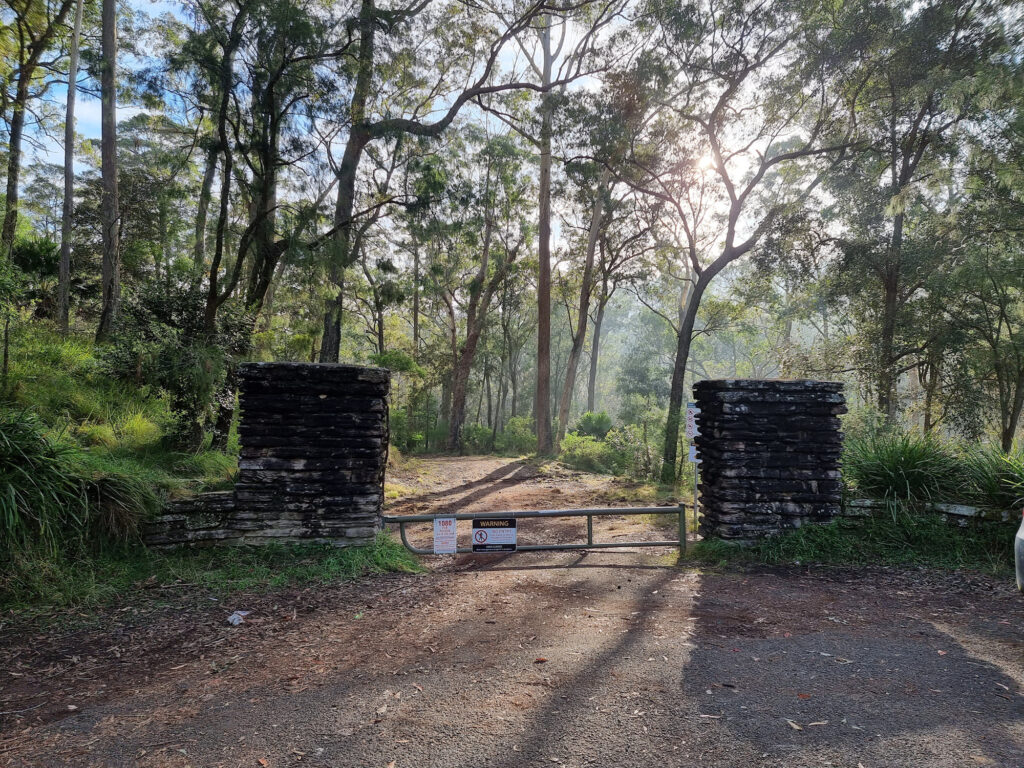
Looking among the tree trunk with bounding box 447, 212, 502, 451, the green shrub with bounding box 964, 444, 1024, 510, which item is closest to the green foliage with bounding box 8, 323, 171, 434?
the green shrub with bounding box 964, 444, 1024, 510

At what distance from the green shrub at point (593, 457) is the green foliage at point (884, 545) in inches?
381

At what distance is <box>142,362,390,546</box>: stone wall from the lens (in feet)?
16.8

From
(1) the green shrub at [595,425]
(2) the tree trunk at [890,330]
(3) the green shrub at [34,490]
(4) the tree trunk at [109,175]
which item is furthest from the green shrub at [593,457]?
(3) the green shrub at [34,490]

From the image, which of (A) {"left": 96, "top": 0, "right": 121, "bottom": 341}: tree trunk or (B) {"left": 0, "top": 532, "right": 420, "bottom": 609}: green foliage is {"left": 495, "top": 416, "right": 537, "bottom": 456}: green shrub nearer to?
(A) {"left": 96, "top": 0, "right": 121, "bottom": 341}: tree trunk

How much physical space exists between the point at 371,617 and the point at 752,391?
435 centimetres

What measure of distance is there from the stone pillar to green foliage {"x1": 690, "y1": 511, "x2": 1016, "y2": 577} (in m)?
3.60

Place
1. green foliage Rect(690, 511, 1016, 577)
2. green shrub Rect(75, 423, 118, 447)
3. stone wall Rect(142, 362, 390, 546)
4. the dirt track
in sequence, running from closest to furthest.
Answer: the dirt track < stone wall Rect(142, 362, 390, 546) < green foliage Rect(690, 511, 1016, 577) < green shrub Rect(75, 423, 118, 447)

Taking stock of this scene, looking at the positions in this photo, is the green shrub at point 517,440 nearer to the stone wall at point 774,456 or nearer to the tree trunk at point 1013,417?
the tree trunk at point 1013,417

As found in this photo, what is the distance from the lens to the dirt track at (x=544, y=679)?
2.52 meters

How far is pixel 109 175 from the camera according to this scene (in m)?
10.0

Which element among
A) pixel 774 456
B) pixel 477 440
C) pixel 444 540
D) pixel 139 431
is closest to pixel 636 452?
pixel 774 456

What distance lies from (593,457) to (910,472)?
Answer: 36.4ft

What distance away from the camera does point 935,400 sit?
1531cm

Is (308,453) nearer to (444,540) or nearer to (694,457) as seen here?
(444,540)
